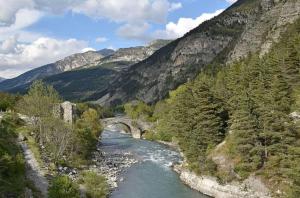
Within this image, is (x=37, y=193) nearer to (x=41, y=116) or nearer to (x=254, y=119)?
(x=254, y=119)

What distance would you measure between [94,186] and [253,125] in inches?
950

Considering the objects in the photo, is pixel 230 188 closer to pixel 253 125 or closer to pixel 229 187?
pixel 229 187

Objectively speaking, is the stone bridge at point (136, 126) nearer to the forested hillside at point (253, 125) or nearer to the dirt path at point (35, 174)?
the forested hillside at point (253, 125)

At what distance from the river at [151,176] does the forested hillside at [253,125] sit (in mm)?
4955

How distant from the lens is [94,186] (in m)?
64.1

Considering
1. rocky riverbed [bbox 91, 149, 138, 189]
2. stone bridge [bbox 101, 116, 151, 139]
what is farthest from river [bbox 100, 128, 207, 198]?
stone bridge [bbox 101, 116, 151, 139]

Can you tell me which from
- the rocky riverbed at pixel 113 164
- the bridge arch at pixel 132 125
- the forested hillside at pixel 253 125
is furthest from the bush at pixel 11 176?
→ the bridge arch at pixel 132 125

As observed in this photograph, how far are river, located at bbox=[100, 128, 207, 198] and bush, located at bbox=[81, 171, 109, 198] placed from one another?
258cm

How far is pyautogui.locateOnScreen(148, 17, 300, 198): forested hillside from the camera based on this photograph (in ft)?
205

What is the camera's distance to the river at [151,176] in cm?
6881

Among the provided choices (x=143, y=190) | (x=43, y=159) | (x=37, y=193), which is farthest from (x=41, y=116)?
(x=37, y=193)

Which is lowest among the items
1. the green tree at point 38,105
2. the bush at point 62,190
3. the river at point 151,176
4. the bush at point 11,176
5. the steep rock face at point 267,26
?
the river at point 151,176

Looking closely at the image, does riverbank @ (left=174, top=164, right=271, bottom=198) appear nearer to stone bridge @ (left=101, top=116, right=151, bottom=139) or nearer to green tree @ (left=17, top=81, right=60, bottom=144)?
green tree @ (left=17, top=81, right=60, bottom=144)

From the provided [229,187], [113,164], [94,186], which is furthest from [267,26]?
[94,186]
